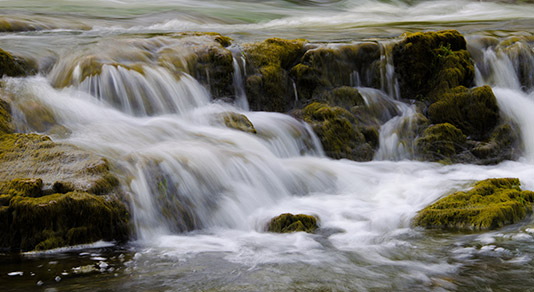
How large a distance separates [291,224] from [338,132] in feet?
10.5

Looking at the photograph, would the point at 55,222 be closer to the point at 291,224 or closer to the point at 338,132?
the point at 291,224

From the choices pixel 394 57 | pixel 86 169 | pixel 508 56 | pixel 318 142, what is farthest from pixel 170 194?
pixel 508 56

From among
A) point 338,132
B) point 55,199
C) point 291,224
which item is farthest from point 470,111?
point 55,199

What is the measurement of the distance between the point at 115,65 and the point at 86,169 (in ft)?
10.3

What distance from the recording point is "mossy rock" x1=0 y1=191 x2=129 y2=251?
498 cm

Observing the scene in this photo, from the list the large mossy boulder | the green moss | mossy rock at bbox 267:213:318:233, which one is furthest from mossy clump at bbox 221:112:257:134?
the green moss

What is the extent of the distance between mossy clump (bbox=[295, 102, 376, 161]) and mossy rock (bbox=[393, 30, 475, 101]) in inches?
60.7

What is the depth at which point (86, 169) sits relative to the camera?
5.61m

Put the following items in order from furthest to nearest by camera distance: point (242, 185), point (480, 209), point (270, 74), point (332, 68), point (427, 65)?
point (427, 65) → point (332, 68) → point (270, 74) → point (242, 185) → point (480, 209)

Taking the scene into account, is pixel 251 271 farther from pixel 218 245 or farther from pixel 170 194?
pixel 170 194

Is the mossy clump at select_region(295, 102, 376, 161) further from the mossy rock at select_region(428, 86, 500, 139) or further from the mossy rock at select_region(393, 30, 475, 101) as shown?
the mossy rock at select_region(393, 30, 475, 101)

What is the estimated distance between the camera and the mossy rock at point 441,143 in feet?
28.6

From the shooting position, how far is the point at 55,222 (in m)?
5.07

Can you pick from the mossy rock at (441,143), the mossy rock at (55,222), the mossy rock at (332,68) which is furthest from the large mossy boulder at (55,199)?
the mossy rock at (441,143)
